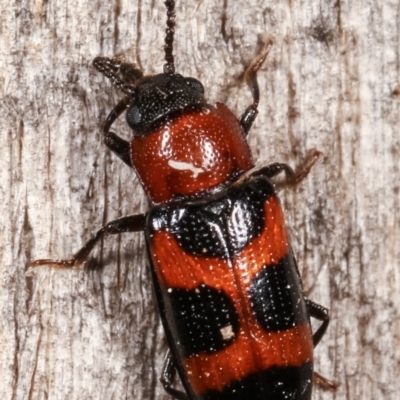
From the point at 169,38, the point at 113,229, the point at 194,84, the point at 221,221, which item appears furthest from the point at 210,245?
the point at 169,38

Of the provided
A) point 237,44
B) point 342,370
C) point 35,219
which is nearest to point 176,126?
point 237,44

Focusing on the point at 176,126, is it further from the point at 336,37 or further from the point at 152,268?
the point at 336,37

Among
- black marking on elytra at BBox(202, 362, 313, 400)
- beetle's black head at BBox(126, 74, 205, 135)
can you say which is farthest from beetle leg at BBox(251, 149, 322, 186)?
black marking on elytra at BBox(202, 362, 313, 400)

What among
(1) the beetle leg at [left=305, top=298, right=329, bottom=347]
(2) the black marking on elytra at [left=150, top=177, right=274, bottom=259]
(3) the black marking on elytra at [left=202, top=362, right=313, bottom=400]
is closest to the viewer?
(3) the black marking on elytra at [left=202, top=362, right=313, bottom=400]

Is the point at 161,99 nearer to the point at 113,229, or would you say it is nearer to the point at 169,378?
the point at 113,229

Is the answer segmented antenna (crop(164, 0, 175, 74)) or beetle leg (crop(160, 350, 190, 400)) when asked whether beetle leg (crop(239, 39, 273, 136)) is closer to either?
segmented antenna (crop(164, 0, 175, 74))

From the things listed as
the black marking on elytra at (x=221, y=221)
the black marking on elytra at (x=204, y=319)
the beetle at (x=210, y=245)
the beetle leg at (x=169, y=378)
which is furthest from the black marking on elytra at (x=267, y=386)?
the black marking on elytra at (x=221, y=221)
